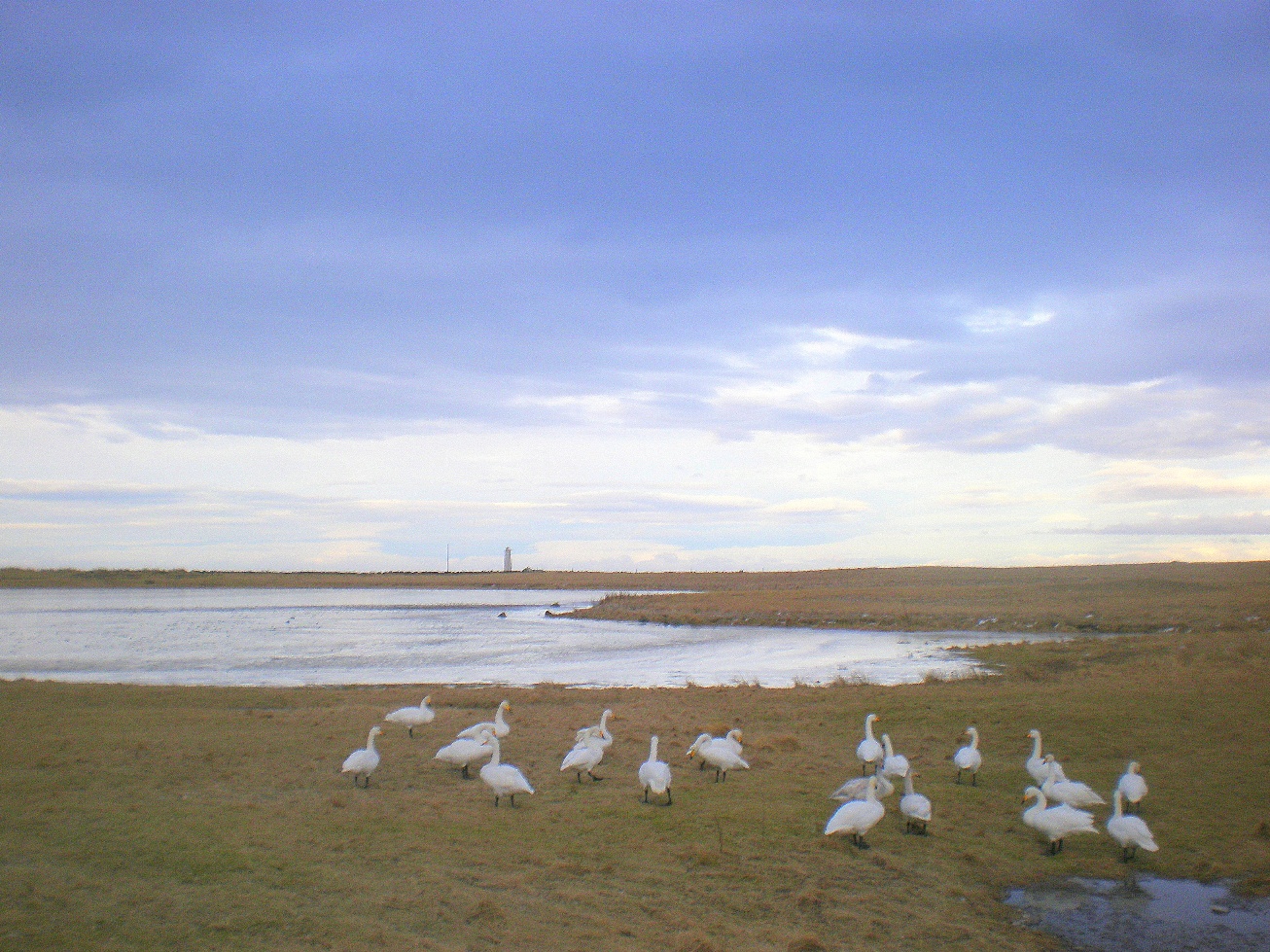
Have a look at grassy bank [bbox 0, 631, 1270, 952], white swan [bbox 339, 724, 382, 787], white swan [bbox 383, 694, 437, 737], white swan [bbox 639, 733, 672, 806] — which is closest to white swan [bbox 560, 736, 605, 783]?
grassy bank [bbox 0, 631, 1270, 952]

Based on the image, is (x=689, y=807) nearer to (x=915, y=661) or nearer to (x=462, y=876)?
(x=462, y=876)

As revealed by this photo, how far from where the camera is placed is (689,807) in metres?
11.4

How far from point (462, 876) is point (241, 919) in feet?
6.67

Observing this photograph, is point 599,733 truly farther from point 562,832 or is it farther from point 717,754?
point 562,832

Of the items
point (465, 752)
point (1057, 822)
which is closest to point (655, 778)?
point (465, 752)

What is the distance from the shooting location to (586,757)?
A: 12.6 m

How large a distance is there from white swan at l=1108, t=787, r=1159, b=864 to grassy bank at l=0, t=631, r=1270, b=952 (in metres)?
0.24

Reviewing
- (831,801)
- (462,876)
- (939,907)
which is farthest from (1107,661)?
(462,876)

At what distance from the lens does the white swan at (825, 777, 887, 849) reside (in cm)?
984

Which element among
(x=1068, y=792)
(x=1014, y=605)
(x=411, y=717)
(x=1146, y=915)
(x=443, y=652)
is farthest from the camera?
(x=1014, y=605)

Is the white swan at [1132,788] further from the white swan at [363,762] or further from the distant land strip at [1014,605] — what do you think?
the distant land strip at [1014,605]

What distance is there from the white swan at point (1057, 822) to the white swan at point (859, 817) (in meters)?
1.77

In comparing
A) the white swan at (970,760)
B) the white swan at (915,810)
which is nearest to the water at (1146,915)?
the white swan at (915,810)

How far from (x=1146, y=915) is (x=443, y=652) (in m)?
34.9
